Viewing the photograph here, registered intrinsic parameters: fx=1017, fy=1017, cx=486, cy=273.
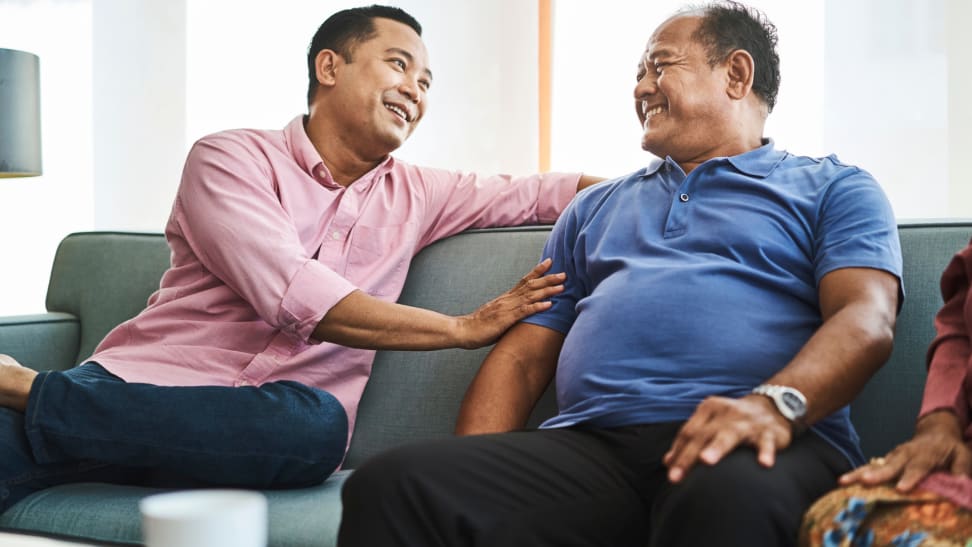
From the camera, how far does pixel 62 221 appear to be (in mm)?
4438

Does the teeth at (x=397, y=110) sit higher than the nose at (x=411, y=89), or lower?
lower

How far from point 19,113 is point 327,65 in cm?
150

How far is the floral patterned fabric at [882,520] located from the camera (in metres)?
0.99

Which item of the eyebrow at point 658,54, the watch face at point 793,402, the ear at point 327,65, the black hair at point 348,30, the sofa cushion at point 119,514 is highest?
the black hair at point 348,30

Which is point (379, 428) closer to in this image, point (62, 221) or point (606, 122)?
point (606, 122)

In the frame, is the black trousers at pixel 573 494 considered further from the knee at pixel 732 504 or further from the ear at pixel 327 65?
the ear at pixel 327 65

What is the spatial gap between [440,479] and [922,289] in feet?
2.79

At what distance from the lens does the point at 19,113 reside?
10.2 ft

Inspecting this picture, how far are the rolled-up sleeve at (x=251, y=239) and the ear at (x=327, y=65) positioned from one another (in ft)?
0.82

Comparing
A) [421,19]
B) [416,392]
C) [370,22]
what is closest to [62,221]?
[421,19]

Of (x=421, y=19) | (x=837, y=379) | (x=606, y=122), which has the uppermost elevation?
(x=421, y=19)

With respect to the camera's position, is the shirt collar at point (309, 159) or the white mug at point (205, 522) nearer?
the white mug at point (205, 522)

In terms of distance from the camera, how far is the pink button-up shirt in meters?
1.74

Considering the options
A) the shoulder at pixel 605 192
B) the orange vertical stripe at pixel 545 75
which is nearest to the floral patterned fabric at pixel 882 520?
the shoulder at pixel 605 192
